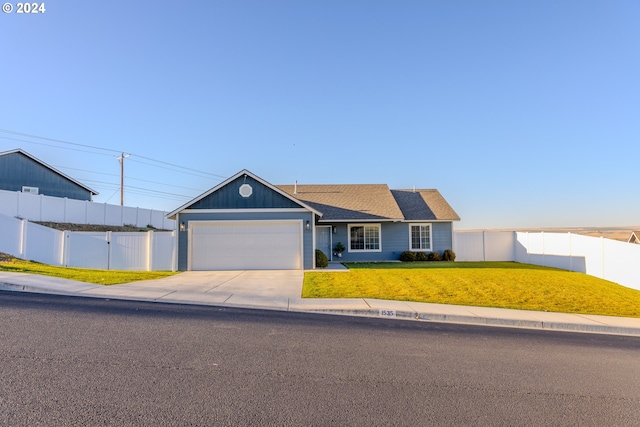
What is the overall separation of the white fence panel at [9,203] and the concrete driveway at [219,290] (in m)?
13.1

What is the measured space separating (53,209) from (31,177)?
9171mm

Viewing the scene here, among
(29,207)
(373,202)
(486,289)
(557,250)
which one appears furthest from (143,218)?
(557,250)

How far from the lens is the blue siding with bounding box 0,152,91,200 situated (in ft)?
93.2

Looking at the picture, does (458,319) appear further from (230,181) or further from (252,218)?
(230,181)

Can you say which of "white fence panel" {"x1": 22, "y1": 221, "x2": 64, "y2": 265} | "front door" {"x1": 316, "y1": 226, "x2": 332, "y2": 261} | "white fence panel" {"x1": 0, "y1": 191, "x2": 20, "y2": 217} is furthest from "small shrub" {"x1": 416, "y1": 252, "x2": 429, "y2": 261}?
"white fence panel" {"x1": 0, "y1": 191, "x2": 20, "y2": 217}

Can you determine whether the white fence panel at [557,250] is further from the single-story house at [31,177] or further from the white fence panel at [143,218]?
the single-story house at [31,177]

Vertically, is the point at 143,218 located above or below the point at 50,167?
below

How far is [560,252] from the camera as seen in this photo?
20922 millimetres

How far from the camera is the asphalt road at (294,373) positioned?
3828 mm

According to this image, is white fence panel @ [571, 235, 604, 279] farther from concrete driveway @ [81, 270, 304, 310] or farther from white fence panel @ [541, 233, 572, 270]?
concrete driveway @ [81, 270, 304, 310]

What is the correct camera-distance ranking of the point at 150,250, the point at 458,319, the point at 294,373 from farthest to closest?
the point at 150,250
the point at 458,319
the point at 294,373

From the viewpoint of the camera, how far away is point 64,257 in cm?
1741

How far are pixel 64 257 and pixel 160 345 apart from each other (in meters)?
14.6

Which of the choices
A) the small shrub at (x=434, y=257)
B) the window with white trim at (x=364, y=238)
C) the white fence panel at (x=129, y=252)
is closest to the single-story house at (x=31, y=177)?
the white fence panel at (x=129, y=252)
